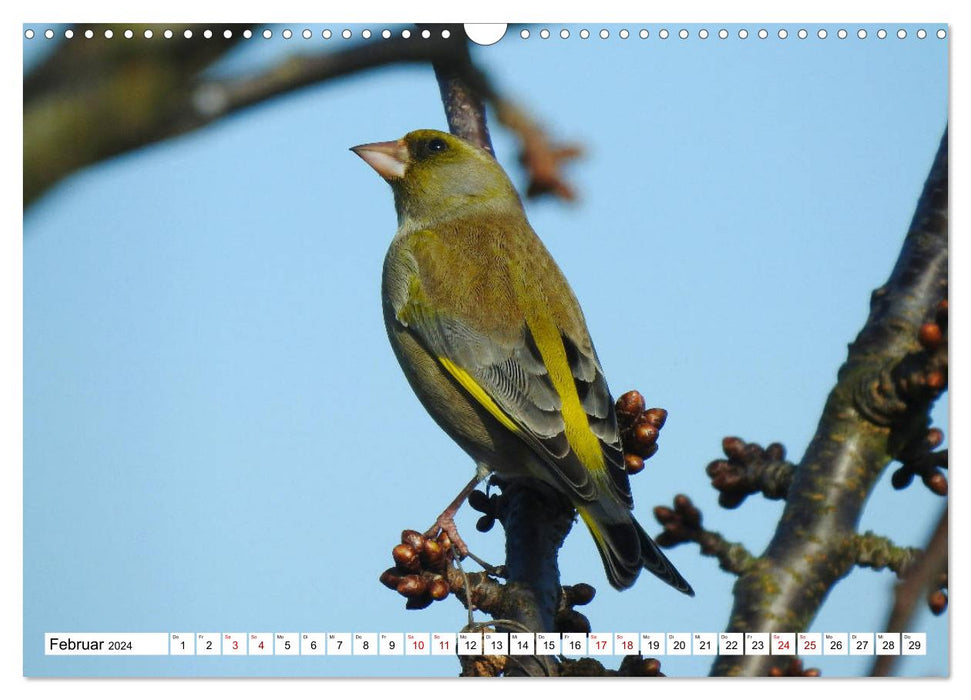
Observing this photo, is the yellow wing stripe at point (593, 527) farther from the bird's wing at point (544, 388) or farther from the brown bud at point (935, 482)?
the brown bud at point (935, 482)

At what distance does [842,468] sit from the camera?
2479 millimetres

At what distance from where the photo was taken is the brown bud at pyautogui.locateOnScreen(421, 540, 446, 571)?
117 inches

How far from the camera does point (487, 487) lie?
3.80 metres

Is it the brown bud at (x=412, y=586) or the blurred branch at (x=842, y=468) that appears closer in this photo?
the blurred branch at (x=842, y=468)

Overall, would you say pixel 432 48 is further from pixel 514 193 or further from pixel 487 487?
pixel 514 193

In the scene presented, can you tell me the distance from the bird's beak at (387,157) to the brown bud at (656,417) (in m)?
1.44

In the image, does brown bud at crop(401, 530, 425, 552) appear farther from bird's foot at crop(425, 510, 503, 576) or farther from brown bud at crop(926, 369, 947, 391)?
brown bud at crop(926, 369, 947, 391)

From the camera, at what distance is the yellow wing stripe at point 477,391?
3.59m

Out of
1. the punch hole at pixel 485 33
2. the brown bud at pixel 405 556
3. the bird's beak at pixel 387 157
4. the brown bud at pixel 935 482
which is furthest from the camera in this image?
the bird's beak at pixel 387 157

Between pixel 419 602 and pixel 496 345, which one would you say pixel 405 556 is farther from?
pixel 496 345

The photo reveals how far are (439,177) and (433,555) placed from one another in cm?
182

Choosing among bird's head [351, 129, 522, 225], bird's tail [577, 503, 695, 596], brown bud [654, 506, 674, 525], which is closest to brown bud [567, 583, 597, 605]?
bird's tail [577, 503, 695, 596]

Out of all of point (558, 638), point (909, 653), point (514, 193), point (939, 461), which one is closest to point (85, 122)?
point (939, 461)

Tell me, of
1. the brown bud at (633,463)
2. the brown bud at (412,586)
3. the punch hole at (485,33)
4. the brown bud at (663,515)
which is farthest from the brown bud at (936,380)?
the punch hole at (485,33)
